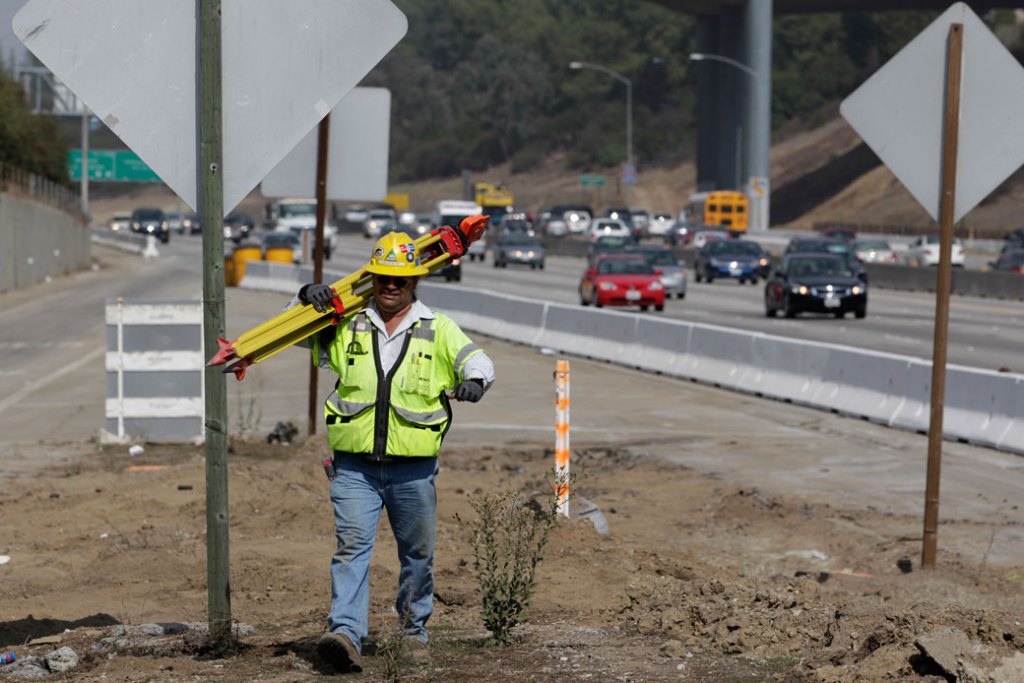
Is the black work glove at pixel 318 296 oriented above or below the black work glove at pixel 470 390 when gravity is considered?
above

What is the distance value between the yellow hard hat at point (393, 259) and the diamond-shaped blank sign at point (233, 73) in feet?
1.78

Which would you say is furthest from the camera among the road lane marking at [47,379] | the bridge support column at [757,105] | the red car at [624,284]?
the bridge support column at [757,105]

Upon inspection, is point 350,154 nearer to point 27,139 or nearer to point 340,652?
point 340,652

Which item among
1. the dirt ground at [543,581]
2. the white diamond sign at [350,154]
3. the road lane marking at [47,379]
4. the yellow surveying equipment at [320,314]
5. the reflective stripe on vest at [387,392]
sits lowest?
the road lane marking at [47,379]

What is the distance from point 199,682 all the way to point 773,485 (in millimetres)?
8168

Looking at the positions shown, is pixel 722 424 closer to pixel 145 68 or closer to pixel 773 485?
pixel 773 485

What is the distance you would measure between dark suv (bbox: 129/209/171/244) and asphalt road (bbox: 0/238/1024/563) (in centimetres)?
6914

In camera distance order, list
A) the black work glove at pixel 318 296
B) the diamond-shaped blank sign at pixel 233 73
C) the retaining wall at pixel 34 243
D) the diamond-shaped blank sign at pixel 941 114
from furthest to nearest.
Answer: the retaining wall at pixel 34 243 < the diamond-shaped blank sign at pixel 941 114 < the black work glove at pixel 318 296 < the diamond-shaped blank sign at pixel 233 73

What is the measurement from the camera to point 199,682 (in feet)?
21.9

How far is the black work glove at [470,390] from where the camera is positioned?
6805 mm

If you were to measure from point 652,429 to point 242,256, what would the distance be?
133 ft

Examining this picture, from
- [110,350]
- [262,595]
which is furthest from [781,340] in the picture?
[262,595]

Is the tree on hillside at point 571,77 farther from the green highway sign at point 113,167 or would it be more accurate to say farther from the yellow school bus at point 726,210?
the yellow school bus at point 726,210

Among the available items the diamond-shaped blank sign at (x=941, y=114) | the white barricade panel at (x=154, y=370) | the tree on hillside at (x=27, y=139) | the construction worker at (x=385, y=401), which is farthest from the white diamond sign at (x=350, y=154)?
the tree on hillside at (x=27, y=139)
